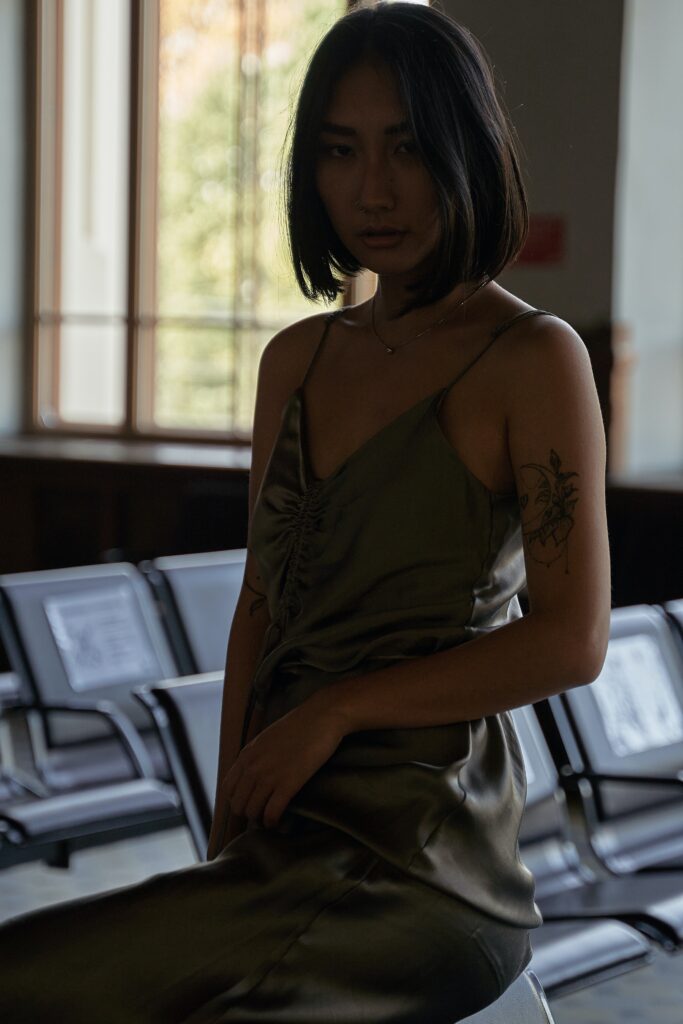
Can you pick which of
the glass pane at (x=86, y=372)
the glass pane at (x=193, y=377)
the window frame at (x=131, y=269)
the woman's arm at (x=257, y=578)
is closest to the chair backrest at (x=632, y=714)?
the woman's arm at (x=257, y=578)

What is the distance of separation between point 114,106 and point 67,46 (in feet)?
1.39

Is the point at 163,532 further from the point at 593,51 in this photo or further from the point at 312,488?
the point at 312,488

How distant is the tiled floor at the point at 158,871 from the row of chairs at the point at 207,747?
206 millimetres

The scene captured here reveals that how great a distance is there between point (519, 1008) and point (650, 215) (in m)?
4.93

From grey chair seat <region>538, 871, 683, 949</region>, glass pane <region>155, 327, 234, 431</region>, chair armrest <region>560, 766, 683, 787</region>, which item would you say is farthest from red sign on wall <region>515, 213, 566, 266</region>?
glass pane <region>155, 327, 234, 431</region>

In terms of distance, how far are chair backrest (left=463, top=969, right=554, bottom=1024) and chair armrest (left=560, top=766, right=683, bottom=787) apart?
1.39 m

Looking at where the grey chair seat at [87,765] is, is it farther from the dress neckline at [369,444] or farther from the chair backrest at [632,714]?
the dress neckline at [369,444]

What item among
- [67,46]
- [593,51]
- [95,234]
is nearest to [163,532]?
[95,234]

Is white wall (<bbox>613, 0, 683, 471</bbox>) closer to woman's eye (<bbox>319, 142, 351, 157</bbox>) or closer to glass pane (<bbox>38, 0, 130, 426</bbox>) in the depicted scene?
glass pane (<bbox>38, 0, 130, 426</bbox>)

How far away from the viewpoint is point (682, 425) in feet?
21.3

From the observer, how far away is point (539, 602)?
4.32 feet

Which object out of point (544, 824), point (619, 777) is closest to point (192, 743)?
point (544, 824)

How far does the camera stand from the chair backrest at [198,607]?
3.80m

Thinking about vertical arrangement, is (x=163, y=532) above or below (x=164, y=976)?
below
